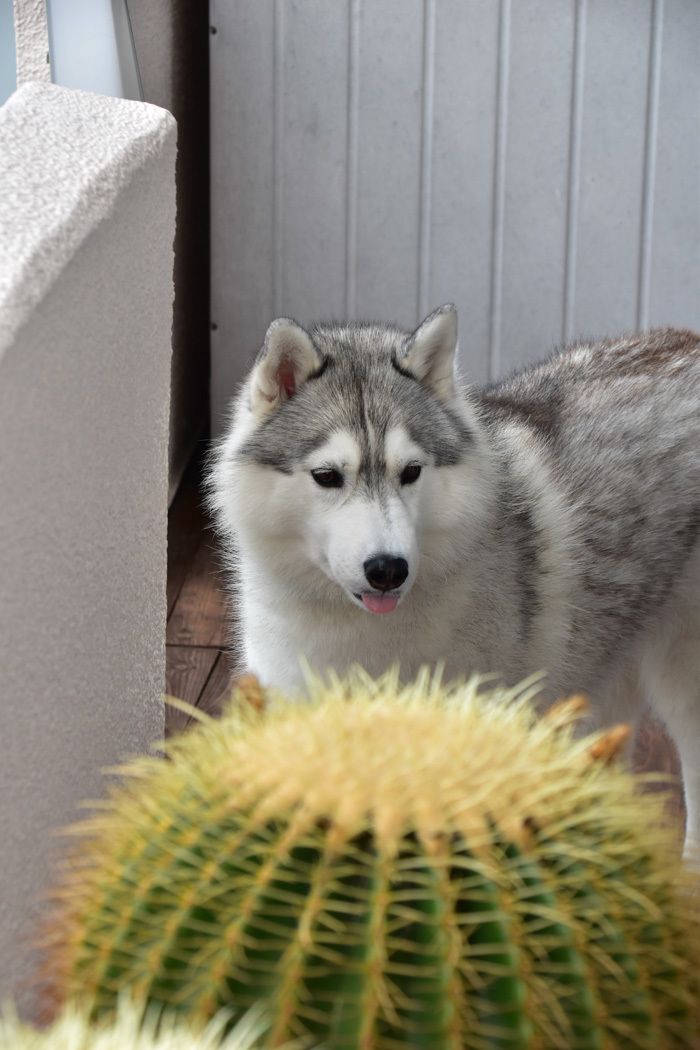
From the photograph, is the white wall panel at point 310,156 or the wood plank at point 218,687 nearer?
the wood plank at point 218,687

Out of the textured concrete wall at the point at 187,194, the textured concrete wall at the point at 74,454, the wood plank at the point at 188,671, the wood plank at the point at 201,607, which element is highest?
the textured concrete wall at the point at 74,454

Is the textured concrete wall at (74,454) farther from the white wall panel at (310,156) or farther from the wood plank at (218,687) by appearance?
the white wall panel at (310,156)

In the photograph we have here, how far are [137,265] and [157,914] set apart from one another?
2.88 ft

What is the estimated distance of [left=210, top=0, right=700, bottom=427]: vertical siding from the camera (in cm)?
378

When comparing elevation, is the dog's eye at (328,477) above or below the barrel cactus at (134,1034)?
below

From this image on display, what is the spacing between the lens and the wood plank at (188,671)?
119 inches

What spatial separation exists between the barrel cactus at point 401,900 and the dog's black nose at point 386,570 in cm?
97

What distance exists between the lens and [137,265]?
4.64 feet

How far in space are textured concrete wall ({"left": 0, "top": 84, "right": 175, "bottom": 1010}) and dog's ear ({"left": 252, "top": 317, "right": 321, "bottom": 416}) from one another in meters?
0.35

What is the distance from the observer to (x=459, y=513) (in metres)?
1.99

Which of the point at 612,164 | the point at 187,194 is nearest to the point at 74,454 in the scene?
the point at 612,164

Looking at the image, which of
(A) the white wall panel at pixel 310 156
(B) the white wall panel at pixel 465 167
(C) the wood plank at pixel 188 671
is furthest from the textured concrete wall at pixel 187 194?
(C) the wood plank at pixel 188 671

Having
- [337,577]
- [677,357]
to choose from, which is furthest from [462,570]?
[677,357]

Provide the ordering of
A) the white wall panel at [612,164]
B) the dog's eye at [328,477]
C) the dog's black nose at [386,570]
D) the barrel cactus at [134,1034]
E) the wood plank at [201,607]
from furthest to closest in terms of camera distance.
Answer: the white wall panel at [612,164], the wood plank at [201,607], the dog's eye at [328,477], the dog's black nose at [386,570], the barrel cactus at [134,1034]
